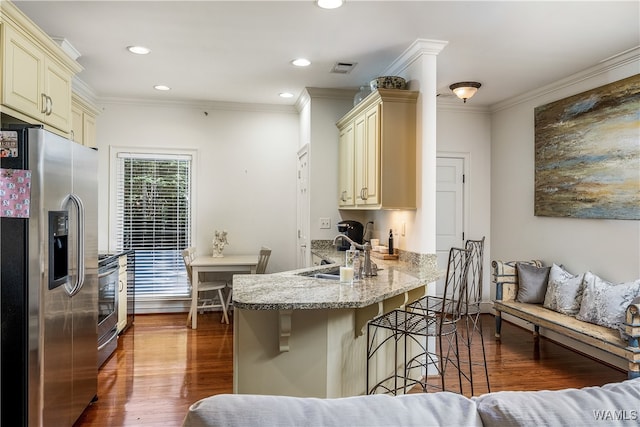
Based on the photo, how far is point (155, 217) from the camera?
530cm

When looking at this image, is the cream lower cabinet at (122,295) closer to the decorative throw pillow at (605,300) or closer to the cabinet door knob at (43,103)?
the cabinet door knob at (43,103)

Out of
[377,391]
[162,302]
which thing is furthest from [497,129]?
[162,302]

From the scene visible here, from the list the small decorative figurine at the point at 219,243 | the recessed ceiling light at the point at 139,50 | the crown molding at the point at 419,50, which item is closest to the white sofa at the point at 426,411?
the crown molding at the point at 419,50

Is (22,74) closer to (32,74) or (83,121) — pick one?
(32,74)

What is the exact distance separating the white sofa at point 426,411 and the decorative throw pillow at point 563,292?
3141 millimetres

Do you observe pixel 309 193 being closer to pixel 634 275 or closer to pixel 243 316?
pixel 243 316

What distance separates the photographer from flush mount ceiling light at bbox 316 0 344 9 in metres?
2.63

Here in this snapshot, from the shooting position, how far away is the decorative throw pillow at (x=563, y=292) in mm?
3715

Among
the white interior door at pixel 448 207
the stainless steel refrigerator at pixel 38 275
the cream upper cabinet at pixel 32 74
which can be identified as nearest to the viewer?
the stainless steel refrigerator at pixel 38 275

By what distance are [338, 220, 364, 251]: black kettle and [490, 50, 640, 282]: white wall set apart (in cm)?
194

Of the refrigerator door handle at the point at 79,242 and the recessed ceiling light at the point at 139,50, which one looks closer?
the refrigerator door handle at the point at 79,242

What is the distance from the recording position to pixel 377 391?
2643 millimetres

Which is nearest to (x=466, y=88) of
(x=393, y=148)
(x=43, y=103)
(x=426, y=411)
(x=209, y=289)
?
(x=393, y=148)

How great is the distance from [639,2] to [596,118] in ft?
4.33
